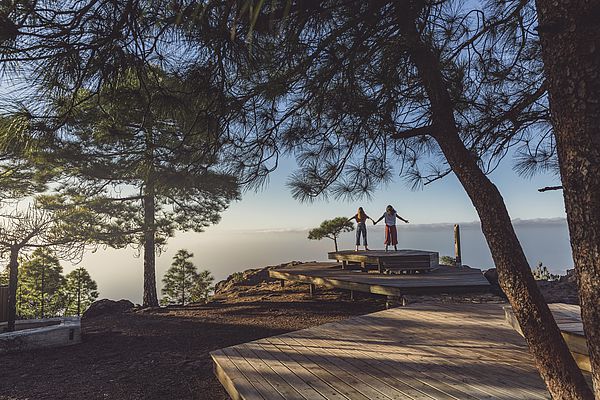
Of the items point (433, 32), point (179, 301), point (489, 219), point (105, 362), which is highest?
point (433, 32)

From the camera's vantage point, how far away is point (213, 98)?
3518mm

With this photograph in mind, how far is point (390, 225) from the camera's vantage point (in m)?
10.5

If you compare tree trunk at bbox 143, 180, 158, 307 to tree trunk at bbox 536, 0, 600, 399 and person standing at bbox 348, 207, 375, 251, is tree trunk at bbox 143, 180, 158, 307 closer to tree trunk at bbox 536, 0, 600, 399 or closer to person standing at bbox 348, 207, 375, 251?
person standing at bbox 348, 207, 375, 251

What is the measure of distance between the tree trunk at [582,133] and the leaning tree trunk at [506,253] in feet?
2.32

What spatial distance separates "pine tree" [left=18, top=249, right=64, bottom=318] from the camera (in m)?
14.9

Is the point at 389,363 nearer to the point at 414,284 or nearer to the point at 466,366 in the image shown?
the point at 466,366

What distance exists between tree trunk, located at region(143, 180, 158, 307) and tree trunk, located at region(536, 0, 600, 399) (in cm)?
1140

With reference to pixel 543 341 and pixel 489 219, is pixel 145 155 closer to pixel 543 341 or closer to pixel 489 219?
pixel 489 219

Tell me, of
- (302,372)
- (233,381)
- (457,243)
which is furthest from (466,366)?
(457,243)

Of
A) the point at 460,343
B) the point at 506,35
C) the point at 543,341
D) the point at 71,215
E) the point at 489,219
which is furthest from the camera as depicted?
the point at 71,215

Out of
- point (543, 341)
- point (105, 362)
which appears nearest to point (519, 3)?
point (543, 341)

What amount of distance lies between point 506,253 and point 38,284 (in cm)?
1806

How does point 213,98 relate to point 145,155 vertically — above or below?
above

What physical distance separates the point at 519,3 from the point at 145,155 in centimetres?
409
